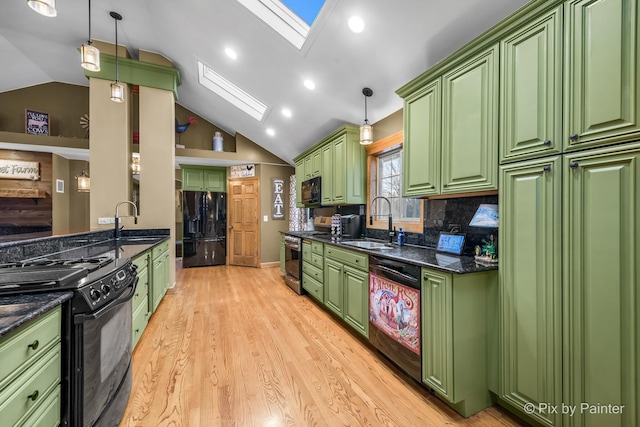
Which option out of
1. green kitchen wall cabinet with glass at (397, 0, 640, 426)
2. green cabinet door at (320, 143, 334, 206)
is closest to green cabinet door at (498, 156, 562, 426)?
green kitchen wall cabinet with glass at (397, 0, 640, 426)

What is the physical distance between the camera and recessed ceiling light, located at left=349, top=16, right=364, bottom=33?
7.11 ft

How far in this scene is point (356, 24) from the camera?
221 cm

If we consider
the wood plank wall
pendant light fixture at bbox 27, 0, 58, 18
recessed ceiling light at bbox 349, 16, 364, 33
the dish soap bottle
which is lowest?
the dish soap bottle

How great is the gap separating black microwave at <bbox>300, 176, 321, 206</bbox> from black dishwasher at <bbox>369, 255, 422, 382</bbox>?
210 centimetres

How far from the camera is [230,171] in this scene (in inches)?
242

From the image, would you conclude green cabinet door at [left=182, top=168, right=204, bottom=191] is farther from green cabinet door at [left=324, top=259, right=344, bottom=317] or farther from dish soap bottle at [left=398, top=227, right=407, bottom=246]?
dish soap bottle at [left=398, top=227, right=407, bottom=246]

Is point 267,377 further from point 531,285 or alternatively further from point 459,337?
point 531,285

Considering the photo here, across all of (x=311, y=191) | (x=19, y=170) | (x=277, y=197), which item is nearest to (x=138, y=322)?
(x=311, y=191)

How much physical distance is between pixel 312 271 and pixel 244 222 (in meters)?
3.03

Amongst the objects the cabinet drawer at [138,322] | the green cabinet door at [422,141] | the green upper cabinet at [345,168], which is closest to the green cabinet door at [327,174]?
the green upper cabinet at [345,168]

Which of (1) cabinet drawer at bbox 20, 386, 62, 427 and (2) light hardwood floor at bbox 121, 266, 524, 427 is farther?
(2) light hardwood floor at bbox 121, 266, 524, 427

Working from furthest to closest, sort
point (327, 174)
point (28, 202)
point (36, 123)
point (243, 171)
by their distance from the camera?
point (243, 171), point (28, 202), point (36, 123), point (327, 174)

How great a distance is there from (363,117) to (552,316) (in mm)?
2720

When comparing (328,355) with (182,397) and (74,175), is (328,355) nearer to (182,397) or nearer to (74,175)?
(182,397)
